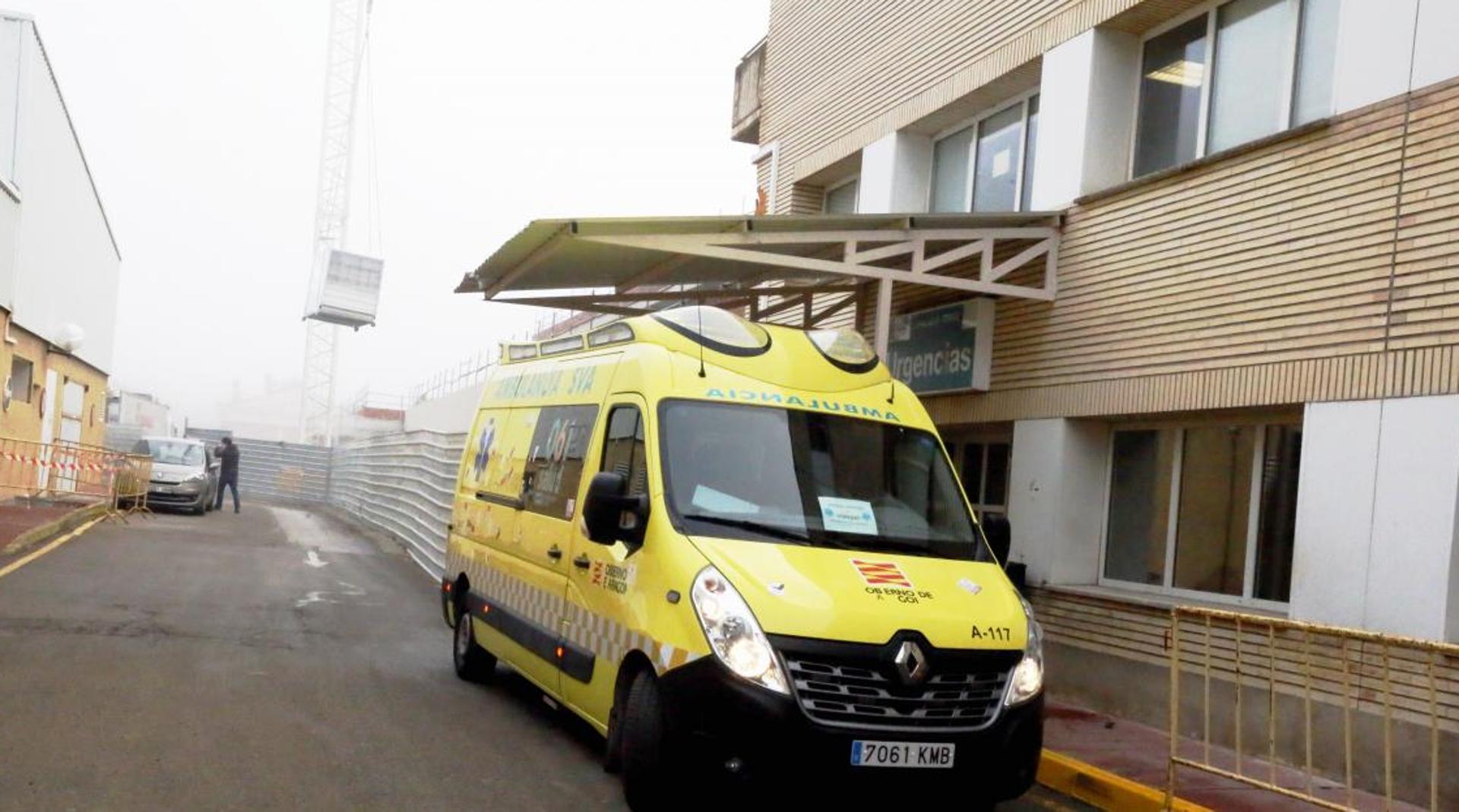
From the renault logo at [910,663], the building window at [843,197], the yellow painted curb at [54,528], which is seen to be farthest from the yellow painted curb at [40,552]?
the renault logo at [910,663]

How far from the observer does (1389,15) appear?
8305mm

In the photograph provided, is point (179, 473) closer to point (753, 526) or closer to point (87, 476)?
point (87, 476)

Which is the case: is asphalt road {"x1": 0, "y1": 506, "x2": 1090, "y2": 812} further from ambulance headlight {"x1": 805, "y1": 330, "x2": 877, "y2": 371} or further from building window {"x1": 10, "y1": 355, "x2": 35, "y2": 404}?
building window {"x1": 10, "y1": 355, "x2": 35, "y2": 404}

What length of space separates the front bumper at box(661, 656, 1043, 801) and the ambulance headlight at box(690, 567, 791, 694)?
0.05 meters

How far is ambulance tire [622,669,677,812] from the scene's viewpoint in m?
6.00

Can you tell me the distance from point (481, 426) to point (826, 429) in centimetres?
434

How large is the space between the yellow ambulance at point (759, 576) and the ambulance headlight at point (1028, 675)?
0.04ft

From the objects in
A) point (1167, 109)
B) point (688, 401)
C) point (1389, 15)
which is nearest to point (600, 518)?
point (688, 401)

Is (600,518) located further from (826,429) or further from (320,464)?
(320,464)

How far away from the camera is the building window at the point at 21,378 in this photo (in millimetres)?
24891

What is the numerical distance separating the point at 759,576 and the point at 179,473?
2346 cm

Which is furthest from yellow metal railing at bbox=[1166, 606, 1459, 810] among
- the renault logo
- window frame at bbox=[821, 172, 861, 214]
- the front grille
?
window frame at bbox=[821, 172, 861, 214]

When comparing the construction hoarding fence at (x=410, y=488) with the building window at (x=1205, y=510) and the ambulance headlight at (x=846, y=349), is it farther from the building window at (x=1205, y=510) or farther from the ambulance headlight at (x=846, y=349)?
the ambulance headlight at (x=846, y=349)

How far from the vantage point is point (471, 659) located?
972cm
